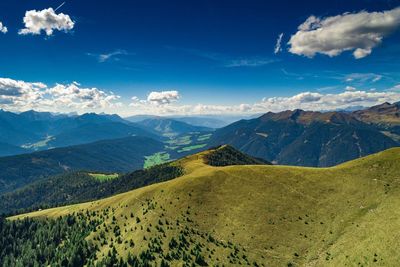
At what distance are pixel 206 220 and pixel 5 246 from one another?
149m

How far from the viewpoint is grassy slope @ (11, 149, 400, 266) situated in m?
102

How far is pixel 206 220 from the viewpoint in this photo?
422ft

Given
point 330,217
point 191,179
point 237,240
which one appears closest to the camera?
point 237,240

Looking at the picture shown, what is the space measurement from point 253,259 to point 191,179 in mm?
63415

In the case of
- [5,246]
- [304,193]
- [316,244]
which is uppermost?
[304,193]

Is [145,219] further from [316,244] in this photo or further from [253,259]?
[316,244]

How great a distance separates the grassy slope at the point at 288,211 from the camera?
4016 inches

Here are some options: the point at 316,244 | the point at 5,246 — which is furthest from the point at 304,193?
the point at 5,246

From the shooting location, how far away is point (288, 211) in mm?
127562

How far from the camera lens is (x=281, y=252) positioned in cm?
10631

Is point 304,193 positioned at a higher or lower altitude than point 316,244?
higher

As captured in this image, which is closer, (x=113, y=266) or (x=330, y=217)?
(x=113, y=266)

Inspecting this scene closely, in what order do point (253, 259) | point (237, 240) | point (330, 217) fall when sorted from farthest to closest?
point (330, 217) → point (237, 240) → point (253, 259)

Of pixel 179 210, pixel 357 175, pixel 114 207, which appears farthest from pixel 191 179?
pixel 357 175
